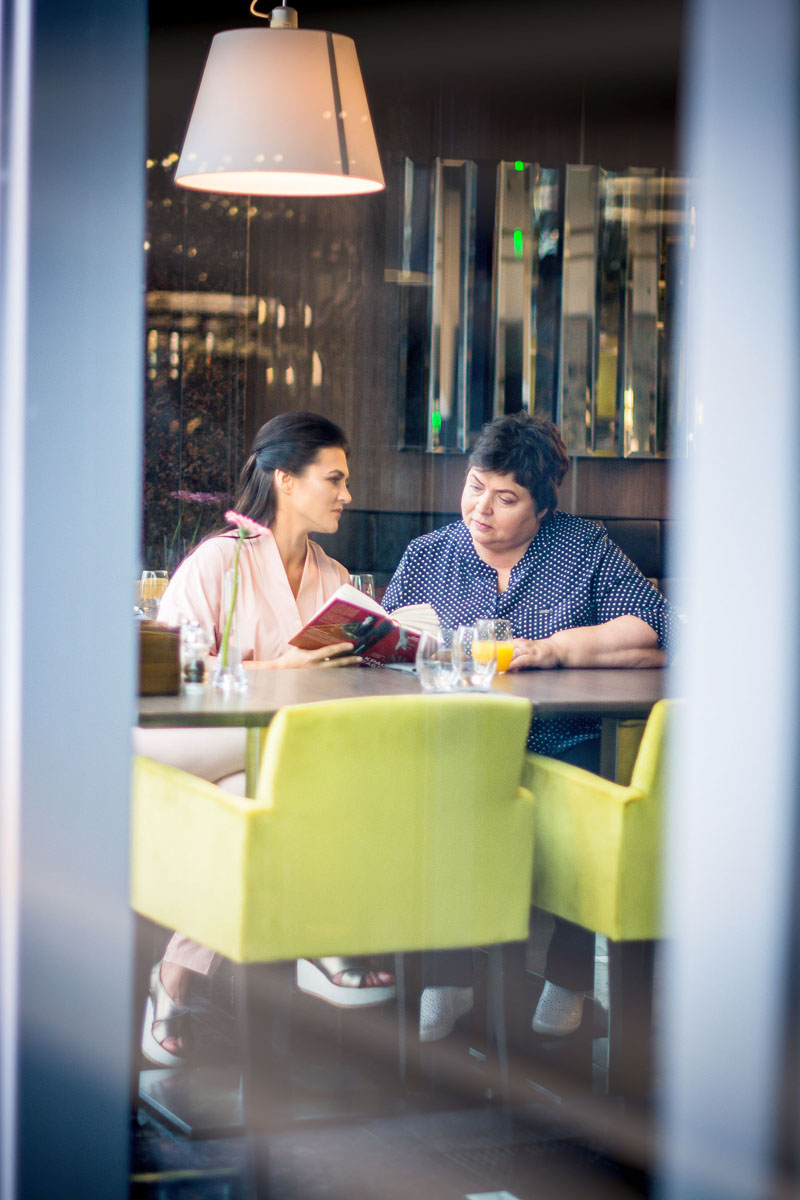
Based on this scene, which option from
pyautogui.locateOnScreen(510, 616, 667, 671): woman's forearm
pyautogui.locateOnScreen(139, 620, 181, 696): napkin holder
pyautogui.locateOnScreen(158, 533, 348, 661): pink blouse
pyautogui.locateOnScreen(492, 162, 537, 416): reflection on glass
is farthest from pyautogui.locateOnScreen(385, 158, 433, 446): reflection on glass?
pyautogui.locateOnScreen(139, 620, 181, 696): napkin holder

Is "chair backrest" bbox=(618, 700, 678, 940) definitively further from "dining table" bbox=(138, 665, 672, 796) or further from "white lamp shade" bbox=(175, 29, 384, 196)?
"white lamp shade" bbox=(175, 29, 384, 196)

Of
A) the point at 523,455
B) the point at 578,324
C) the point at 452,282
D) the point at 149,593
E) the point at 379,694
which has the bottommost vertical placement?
the point at 379,694

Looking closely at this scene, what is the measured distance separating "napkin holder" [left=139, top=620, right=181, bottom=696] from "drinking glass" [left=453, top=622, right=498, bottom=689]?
0.50 metres

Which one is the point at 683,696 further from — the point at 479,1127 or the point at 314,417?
the point at 314,417

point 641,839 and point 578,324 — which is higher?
point 578,324

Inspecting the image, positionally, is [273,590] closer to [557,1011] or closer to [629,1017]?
[557,1011]

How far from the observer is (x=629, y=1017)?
181cm

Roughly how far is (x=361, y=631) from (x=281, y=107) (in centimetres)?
98

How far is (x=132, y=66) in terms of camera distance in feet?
3.88

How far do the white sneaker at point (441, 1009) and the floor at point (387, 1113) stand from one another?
2cm

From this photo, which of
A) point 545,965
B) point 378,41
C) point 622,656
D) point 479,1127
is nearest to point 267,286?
point 378,41

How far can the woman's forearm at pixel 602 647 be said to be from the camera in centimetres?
264

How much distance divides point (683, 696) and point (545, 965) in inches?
67.0

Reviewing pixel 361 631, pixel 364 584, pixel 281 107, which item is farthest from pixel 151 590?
pixel 281 107
